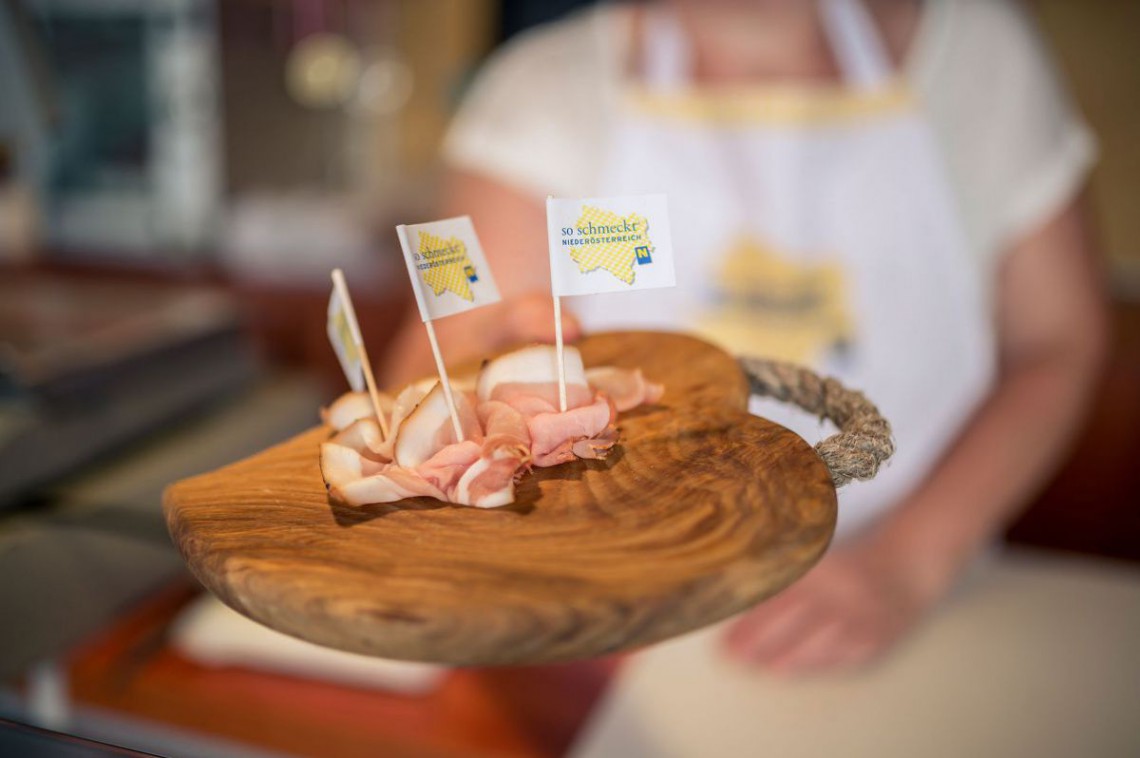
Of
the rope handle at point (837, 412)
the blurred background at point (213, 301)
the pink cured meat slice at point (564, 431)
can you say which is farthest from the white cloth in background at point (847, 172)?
the pink cured meat slice at point (564, 431)

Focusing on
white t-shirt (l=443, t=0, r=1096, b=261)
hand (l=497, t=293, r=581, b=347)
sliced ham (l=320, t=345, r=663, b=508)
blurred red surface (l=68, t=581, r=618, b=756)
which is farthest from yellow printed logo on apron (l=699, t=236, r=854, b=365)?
sliced ham (l=320, t=345, r=663, b=508)

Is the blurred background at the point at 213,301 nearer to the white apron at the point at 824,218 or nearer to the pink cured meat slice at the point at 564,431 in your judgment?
Answer: the pink cured meat slice at the point at 564,431

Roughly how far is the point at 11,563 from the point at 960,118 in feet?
4.32

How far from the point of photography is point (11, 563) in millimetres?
792

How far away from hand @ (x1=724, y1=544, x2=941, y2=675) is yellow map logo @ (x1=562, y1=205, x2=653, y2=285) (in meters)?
0.56

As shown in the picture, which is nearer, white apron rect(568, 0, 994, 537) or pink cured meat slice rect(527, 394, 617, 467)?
pink cured meat slice rect(527, 394, 617, 467)

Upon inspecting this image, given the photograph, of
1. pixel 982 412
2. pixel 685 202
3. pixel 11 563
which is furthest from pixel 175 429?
pixel 982 412

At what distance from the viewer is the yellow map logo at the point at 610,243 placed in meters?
0.53

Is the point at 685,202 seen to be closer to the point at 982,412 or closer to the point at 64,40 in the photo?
the point at 982,412

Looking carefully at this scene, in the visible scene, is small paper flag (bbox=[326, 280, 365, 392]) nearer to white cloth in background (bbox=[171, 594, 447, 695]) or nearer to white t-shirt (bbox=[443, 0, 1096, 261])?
white cloth in background (bbox=[171, 594, 447, 695])

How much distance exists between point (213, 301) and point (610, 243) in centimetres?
94

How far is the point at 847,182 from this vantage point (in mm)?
1460

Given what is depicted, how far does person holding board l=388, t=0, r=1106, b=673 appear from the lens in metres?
1.39

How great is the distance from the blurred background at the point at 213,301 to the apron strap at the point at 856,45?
2.63 ft
